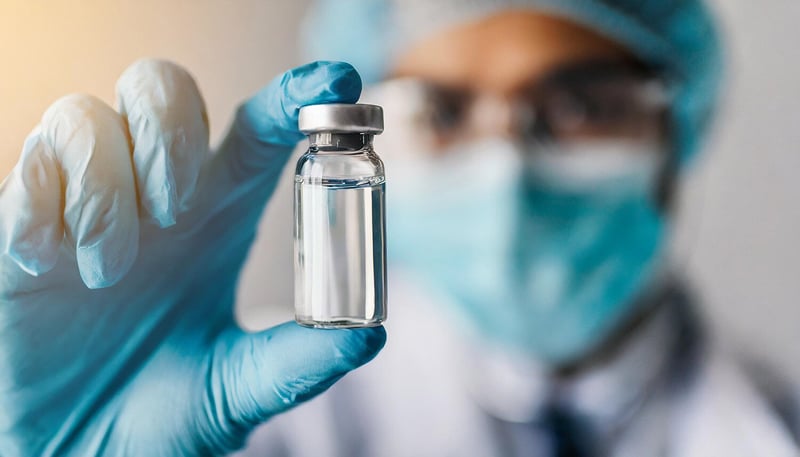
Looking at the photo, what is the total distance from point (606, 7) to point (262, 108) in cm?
77

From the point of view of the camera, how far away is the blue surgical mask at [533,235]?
51.4 inches

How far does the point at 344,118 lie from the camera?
643 millimetres

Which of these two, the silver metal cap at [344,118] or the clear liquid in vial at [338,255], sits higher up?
the silver metal cap at [344,118]

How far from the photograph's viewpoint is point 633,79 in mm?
1331

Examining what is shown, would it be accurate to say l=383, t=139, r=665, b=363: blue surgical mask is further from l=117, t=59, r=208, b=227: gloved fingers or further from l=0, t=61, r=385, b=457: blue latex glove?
l=117, t=59, r=208, b=227: gloved fingers

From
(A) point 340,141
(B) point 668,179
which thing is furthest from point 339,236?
(B) point 668,179

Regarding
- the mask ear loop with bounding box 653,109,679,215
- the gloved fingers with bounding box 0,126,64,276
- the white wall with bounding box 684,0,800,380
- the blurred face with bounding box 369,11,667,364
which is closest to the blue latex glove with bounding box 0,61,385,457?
the gloved fingers with bounding box 0,126,64,276

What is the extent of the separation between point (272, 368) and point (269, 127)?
28 centimetres

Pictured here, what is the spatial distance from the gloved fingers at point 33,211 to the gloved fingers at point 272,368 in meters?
0.24

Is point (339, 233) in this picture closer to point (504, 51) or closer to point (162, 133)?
point (162, 133)

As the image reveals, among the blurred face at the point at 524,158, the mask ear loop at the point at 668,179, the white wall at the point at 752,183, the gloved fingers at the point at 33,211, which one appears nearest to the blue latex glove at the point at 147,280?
the gloved fingers at the point at 33,211

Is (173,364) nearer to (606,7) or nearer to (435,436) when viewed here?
(435,436)

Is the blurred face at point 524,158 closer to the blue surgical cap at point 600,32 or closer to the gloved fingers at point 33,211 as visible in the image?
the blue surgical cap at point 600,32

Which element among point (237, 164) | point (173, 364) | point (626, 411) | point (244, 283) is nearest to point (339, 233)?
point (237, 164)
